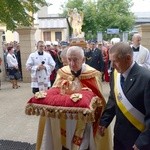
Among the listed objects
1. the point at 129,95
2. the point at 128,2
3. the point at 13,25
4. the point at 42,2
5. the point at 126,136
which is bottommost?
the point at 126,136

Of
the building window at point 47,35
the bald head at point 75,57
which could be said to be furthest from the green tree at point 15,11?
the building window at point 47,35

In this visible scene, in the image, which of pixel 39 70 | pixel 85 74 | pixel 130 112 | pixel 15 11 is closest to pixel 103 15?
pixel 39 70

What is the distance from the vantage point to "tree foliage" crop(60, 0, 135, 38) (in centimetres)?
3953

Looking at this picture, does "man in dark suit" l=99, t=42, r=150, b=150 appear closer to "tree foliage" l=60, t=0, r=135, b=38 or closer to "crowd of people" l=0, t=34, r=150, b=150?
"crowd of people" l=0, t=34, r=150, b=150

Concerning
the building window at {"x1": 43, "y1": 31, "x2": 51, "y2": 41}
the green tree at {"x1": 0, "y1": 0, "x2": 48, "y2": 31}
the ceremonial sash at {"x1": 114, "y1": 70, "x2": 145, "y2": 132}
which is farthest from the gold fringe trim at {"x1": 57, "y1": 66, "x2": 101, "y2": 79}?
the building window at {"x1": 43, "y1": 31, "x2": 51, "y2": 41}

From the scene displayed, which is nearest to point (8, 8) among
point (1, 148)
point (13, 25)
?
point (13, 25)

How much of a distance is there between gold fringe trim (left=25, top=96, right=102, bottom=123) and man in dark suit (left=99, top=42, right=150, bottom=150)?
315 millimetres

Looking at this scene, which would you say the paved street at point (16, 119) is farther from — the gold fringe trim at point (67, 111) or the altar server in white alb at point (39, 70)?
the gold fringe trim at point (67, 111)

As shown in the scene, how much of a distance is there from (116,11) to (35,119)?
1391 inches

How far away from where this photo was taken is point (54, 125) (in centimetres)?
416

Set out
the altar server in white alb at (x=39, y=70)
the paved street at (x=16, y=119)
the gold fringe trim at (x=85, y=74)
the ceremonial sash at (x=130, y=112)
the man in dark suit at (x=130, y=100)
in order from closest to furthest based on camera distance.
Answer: the man in dark suit at (x=130, y=100), the ceremonial sash at (x=130, y=112), the gold fringe trim at (x=85, y=74), the paved street at (x=16, y=119), the altar server in white alb at (x=39, y=70)

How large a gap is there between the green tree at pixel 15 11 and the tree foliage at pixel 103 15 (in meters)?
35.5

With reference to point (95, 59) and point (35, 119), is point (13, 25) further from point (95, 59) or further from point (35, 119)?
point (95, 59)

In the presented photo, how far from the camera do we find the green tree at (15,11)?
144 inches
